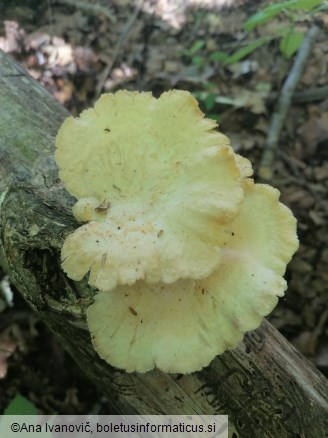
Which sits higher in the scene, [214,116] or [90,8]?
[90,8]

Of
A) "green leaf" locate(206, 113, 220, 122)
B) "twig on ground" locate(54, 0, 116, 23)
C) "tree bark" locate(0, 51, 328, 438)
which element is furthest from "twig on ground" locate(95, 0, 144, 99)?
"tree bark" locate(0, 51, 328, 438)

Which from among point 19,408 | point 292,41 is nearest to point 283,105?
point 292,41

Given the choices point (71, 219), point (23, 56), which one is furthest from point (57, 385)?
point (23, 56)

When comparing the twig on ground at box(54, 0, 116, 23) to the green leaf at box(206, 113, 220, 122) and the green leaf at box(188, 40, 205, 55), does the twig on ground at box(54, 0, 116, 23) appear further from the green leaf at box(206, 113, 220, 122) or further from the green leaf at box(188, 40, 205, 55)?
the green leaf at box(206, 113, 220, 122)

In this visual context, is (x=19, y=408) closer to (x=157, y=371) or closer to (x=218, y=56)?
(x=157, y=371)
